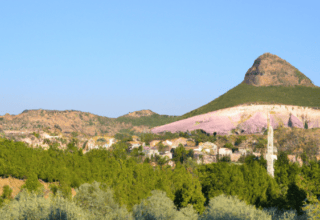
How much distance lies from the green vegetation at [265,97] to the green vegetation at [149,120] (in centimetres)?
1008

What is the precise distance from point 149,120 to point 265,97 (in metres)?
55.3

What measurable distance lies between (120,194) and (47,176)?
20828 millimetres

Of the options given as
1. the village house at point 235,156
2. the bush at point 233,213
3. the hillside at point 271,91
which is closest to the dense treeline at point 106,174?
the bush at point 233,213

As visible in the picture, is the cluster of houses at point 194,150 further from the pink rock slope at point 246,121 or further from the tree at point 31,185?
the tree at point 31,185

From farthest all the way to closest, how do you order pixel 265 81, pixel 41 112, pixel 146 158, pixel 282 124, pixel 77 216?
pixel 265 81 → pixel 41 112 → pixel 282 124 → pixel 146 158 → pixel 77 216

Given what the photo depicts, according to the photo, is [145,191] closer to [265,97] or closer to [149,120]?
[265,97]

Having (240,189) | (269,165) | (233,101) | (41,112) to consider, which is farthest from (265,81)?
(240,189)

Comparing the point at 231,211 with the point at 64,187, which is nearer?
the point at 231,211

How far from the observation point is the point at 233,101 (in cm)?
15025

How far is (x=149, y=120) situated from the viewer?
579ft

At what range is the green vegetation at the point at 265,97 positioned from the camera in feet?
473

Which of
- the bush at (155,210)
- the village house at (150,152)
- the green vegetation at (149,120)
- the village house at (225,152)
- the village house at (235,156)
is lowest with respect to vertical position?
the bush at (155,210)

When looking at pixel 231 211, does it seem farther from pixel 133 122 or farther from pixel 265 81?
pixel 265 81

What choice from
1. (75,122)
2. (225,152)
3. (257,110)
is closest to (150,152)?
(225,152)
